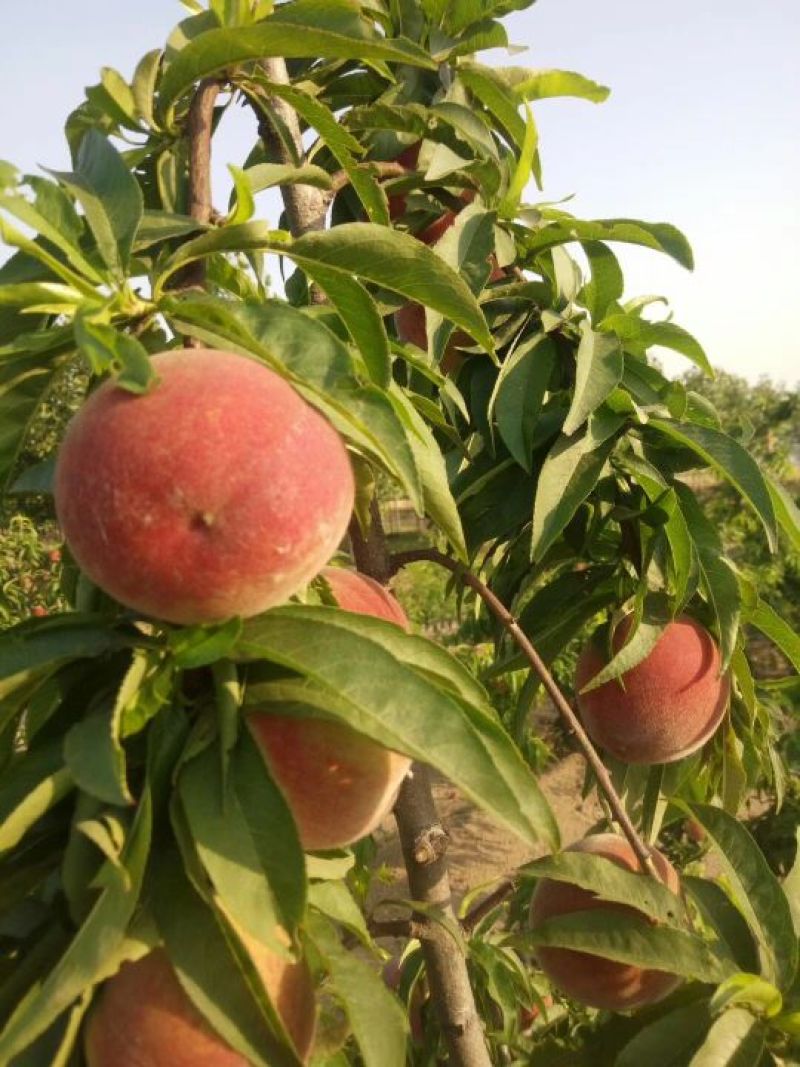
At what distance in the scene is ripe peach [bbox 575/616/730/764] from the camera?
114cm

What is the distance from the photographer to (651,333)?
44.4 inches

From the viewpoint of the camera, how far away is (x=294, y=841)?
23.8 inches

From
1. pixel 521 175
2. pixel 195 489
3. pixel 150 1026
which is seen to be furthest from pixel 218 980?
pixel 521 175

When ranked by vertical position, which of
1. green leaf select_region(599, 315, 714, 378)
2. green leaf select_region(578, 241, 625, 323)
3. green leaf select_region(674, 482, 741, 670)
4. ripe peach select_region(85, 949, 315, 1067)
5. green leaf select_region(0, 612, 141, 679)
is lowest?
ripe peach select_region(85, 949, 315, 1067)

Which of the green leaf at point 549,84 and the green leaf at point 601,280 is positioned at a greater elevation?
the green leaf at point 549,84

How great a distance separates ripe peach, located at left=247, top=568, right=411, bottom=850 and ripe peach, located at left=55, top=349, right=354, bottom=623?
11cm

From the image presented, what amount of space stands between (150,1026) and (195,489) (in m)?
0.36

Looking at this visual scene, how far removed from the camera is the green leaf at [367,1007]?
68cm

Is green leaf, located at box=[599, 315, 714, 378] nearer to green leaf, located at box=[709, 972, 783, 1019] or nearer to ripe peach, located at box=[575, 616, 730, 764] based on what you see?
ripe peach, located at box=[575, 616, 730, 764]

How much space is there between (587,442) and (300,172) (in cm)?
42

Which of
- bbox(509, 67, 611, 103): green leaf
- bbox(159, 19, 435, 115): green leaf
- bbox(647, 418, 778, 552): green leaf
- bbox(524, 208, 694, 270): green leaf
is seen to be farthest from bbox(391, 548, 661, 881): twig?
bbox(509, 67, 611, 103): green leaf

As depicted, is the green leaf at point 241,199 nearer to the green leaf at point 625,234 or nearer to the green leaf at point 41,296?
the green leaf at point 41,296

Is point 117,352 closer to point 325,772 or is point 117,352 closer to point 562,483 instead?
point 325,772

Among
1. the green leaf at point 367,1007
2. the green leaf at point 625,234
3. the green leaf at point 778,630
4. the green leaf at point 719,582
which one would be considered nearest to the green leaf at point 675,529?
the green leaf at point 719,582
